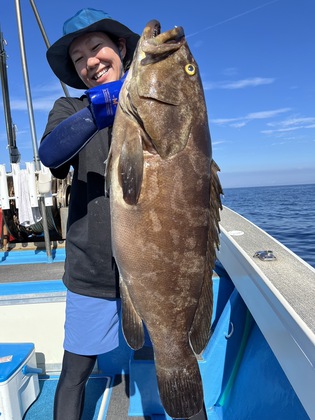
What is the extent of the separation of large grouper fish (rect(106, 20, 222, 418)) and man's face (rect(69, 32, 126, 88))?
17.0 inches

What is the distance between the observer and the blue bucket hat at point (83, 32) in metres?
1.95

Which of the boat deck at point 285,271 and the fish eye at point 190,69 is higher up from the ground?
the fish eye at point 190,69

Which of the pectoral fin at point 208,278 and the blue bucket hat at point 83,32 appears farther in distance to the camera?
the blue bucket hat at point 83,32

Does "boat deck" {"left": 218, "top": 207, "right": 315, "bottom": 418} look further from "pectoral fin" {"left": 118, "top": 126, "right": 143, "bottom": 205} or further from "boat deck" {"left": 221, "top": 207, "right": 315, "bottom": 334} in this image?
"pectoral fin" {"left": 118, "top": 126, "right": 143, "bottom": 205}

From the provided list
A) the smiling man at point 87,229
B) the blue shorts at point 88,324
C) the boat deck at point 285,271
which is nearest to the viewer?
the boat deck at point 285,271

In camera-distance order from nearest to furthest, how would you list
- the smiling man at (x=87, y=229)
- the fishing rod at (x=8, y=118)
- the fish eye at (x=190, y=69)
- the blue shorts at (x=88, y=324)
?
the fish eye at (x=190, y=69), the smiling man at (x=87, y=229), the blue shorts at (x=88, y=324), the fishing rod at (x=8, y=118)

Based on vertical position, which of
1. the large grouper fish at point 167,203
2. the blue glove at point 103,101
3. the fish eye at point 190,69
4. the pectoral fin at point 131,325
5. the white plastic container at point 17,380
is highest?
the fish eye at point 190,69

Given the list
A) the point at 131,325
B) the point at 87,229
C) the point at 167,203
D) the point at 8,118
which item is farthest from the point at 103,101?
the point at 8,118

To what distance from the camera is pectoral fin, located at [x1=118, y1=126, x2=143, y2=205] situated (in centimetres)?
158

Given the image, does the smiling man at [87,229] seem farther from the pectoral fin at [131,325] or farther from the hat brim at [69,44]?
the pectoral fin at [131,325]

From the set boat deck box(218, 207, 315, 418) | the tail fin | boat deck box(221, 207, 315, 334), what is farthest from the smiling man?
boat deck box(221, 207, 315, 334)

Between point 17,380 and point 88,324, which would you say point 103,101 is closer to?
point 88,324

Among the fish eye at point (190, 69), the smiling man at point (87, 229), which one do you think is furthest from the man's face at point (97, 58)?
the fish eye at point (190, 69)

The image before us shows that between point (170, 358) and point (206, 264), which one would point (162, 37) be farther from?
point (170, 358)
